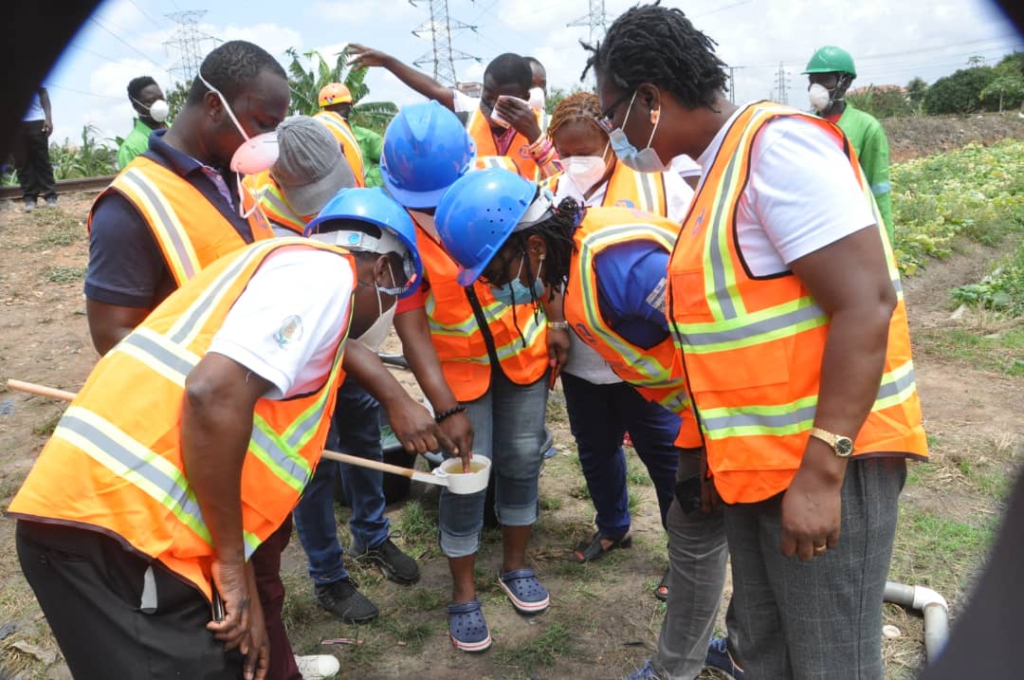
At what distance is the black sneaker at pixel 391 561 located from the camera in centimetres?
355

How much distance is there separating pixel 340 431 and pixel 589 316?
1542mm

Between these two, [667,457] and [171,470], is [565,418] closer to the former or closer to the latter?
[667,457]

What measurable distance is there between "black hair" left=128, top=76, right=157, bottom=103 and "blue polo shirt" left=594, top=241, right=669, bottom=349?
5345 mm

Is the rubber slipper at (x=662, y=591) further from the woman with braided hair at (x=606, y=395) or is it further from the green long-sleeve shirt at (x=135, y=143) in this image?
the green long-sleeve shirt at (x=135, y=143)

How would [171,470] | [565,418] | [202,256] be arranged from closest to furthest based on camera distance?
1. [171,470]
2. [202,256]
3. [565,418]

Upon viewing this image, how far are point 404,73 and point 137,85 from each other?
2712 mm

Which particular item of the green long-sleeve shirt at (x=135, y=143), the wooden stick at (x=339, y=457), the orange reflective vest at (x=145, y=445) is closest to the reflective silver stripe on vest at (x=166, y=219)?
the wooden stick at (x=339, y=457)

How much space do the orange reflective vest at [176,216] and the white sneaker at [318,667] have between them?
5.10 ft

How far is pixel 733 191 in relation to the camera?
166 cm

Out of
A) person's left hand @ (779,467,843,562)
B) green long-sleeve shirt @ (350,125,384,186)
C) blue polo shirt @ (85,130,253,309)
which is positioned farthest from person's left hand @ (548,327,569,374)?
green long-sleeve shirt @ (350,125,384,186)

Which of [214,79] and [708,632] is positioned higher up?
[214,79]

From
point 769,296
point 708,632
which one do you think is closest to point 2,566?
point 708,632

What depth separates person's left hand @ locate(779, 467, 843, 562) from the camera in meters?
1.61

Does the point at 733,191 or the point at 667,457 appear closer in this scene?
the point at 733,191
